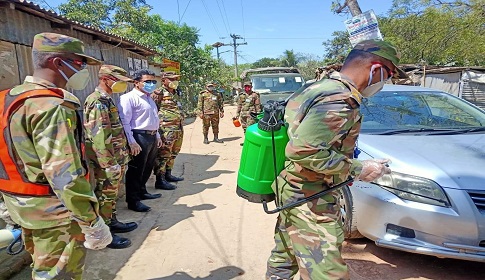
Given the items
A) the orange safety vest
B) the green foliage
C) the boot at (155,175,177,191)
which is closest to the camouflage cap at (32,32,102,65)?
the orange safety vest

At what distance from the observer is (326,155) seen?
1719 millimetres

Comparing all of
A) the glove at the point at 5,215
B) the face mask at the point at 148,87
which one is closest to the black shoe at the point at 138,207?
the face mask at the point at 148,87

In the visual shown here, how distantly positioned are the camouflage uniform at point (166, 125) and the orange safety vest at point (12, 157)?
3.60 metres

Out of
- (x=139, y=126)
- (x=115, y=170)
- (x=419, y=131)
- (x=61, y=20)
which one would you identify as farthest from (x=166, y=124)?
(x=419, y=131)

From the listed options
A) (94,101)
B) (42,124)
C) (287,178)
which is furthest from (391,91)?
(42,124)

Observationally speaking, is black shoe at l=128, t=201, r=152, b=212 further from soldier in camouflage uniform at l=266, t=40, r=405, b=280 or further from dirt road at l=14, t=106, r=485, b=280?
soldier in camouflage uniform at l=266, t=40, r=405, b=280

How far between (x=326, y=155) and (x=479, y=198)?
4.58ft

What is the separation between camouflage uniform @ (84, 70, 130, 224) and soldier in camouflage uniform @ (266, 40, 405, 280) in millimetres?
1867

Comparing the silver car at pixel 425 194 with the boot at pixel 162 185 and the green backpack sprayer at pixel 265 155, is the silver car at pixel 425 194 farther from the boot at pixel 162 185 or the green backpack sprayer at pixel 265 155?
the boot at pixel 162 185

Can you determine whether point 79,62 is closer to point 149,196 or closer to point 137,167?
point 137,167

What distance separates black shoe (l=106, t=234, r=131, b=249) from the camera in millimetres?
3334

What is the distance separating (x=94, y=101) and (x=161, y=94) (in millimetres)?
2330

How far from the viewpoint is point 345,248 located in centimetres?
318

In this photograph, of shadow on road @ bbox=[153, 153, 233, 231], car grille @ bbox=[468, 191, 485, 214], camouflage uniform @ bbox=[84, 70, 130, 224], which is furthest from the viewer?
shadow on road @ bbox=[153, 153, 233, 231]
